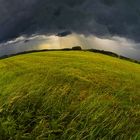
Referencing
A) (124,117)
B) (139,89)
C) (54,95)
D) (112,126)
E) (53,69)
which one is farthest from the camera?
(53,69)

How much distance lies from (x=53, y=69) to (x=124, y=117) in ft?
33.9

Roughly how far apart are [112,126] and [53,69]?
37.1 ft

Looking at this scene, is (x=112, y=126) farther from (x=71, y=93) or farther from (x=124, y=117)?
(x=71, y=93)

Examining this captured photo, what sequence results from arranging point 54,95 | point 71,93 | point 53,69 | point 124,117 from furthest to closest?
point 53,69 < point 71,93 < point 54,95 < point 124,117

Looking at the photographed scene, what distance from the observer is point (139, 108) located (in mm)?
13656

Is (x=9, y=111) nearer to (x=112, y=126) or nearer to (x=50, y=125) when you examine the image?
(x=50, y=125)

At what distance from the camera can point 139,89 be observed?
17.7 metres

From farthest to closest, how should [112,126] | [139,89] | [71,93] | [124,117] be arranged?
1. [139,89]
2. [71,93]
3. [124,117]
4. [112,126]

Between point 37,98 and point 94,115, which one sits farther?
Result: point 37,98

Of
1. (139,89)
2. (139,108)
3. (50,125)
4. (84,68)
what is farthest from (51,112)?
(84,68)

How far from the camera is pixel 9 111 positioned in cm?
1241

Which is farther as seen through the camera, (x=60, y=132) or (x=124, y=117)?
(x=124, y=117)

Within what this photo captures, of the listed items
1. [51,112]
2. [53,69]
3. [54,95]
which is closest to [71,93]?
[54,95]

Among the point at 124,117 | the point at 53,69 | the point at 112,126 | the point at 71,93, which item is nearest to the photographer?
the point at 112,126
